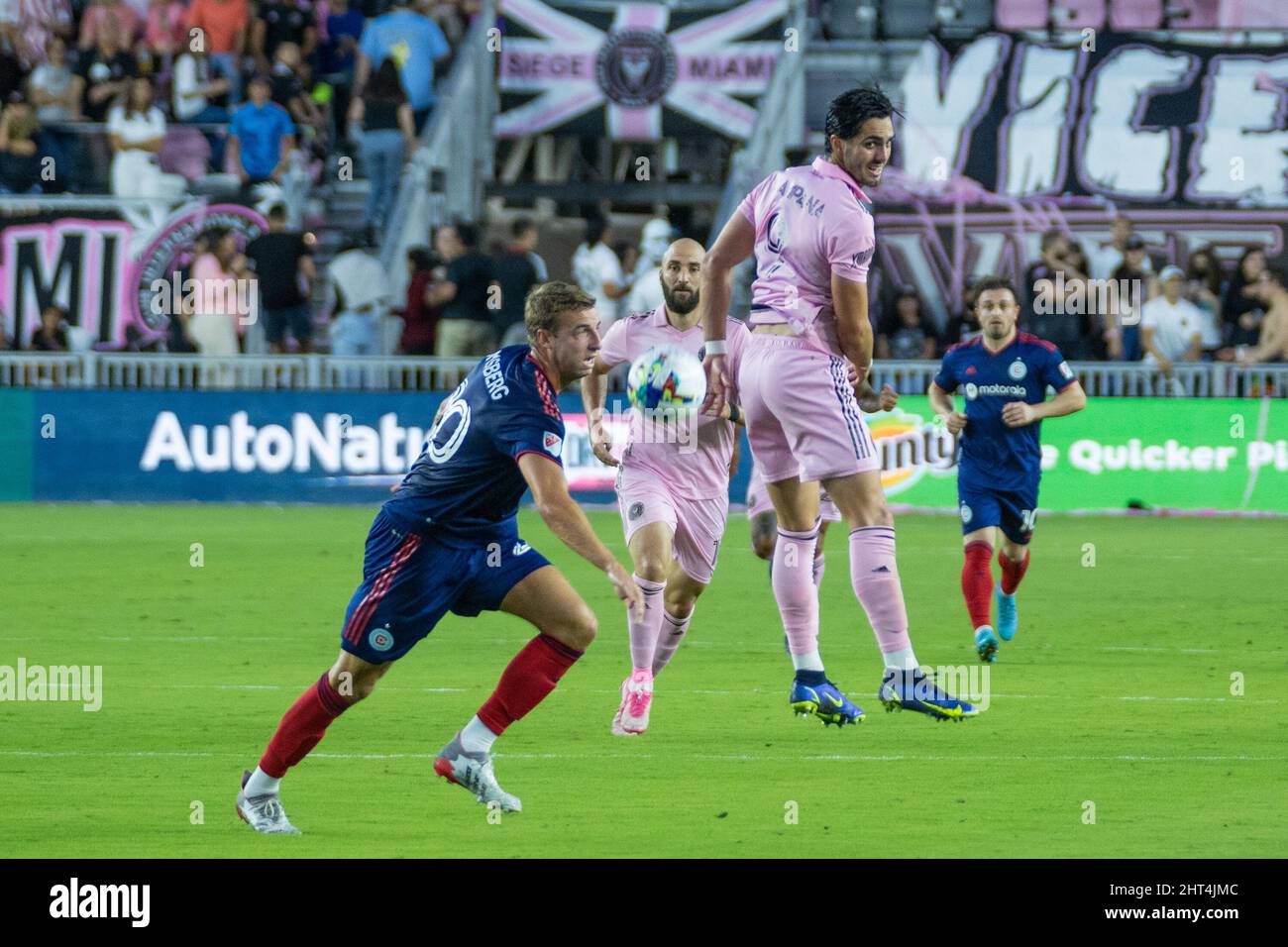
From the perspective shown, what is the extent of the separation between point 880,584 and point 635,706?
1.44m

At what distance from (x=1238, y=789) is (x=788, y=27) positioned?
20.9 metres

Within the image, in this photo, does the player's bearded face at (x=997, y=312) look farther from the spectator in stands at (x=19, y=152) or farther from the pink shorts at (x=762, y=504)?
the spectator in stands at (x=19, y=152)

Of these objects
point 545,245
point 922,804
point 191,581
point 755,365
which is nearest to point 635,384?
point 755,365

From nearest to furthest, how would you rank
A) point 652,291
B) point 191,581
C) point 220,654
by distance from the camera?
1. point 220,654
2. point 191,581
3. point 652,291

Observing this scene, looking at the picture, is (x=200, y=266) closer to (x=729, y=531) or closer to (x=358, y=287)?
(x=358, y=287)

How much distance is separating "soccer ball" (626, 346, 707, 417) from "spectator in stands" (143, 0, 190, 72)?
748 inches

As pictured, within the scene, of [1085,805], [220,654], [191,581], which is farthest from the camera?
[191,581]

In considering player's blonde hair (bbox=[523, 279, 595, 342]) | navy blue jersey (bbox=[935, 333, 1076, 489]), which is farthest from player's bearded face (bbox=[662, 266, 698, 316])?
navy blue jersey (bbox=[935, 333, 1076, 489])

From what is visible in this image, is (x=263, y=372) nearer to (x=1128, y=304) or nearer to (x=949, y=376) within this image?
(x=1128, y=304)

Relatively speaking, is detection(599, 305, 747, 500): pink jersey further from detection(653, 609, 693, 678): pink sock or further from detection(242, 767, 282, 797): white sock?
detection(242, 767, 282, 797): white sock

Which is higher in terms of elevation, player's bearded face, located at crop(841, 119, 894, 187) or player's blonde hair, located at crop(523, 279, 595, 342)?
player's bearded face, located at crop(841, 119, 894, 187)

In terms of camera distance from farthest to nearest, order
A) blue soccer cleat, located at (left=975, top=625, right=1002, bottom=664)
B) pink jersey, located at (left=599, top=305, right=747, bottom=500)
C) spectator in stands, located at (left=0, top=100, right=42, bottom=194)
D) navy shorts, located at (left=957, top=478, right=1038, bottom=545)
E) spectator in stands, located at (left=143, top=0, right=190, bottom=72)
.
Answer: spectator in stands, located at (left=143, top=0, right=190, bottom=72)
spectator in stands, located at (left=0, top=100, right=42, bottom=194)
navy shorts, located at (left=957, top=478, right=1038, bottom=545)
blue soccer cleat, located at (left=975, top=625, right=1002, bottom=664)
pink jersey, located at (left=599, top=305, right=747, bottom=500)

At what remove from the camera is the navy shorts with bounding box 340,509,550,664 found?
306 inches

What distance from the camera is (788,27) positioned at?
92.8 ft
